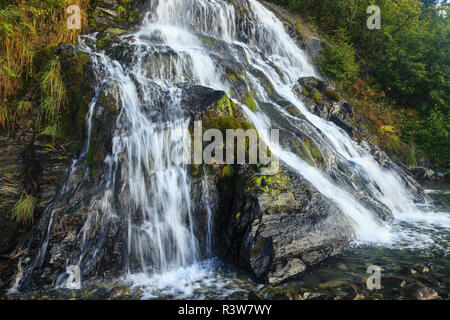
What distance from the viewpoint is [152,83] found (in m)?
6.18

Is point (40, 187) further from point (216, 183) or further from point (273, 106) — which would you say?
point (273, 106)

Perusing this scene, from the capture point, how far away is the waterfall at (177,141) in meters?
4.57

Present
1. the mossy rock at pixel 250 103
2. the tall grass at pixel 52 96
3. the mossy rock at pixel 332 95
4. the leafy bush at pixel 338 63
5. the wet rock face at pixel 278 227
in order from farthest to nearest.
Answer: the leafy bush at pixel 338 63 → the mossy rock at pixel 332 95 → the mossy rock at pixel 250 103 → the tall grass at pixel 52 96 → the wet rock face at pixel 278 227

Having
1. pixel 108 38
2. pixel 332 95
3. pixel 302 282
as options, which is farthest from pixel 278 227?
pixel 332 95

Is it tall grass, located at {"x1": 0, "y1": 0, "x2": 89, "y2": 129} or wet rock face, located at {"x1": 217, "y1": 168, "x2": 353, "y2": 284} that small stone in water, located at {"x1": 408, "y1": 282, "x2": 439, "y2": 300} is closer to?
wet rock face, located at {"x1": 217, "y1": 168, "x2": 353, "y2": 284}

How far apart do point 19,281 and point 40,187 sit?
65.0 inches

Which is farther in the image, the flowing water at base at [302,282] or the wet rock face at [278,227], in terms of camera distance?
the wet rock face at [278,227]

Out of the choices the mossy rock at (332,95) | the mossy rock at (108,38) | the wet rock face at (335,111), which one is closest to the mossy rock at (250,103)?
the wet rock face at (335,111)

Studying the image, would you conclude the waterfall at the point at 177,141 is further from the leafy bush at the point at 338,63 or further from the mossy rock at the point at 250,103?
the leafy bush at the point at 338,63

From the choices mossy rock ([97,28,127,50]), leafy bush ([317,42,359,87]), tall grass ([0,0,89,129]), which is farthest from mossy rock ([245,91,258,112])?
leafy bush ([317,42,359,87])

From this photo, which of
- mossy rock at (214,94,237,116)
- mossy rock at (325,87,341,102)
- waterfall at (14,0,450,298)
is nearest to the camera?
waterfall at (14,0,450,298)

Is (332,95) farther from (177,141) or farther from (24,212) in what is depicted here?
(24,212)

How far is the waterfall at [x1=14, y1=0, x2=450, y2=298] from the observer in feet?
15.0

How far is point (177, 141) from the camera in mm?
5133
